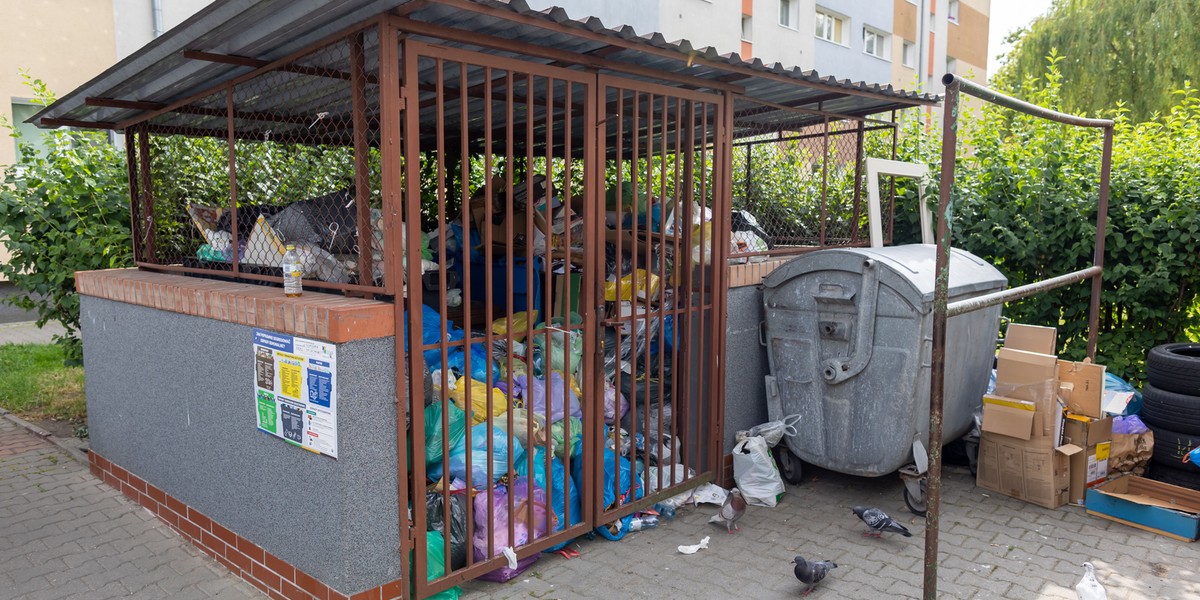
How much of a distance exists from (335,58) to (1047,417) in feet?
14.0

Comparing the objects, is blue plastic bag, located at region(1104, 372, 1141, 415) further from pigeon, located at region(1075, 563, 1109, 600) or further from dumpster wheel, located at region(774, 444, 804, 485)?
pigeon, located at region(1075, 563, 1109, 600)

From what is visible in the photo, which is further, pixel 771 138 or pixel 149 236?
pixel 771 138

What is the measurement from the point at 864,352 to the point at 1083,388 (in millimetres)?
1467

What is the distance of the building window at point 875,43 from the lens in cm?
2222

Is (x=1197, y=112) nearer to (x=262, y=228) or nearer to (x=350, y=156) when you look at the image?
(x=350, y=156)

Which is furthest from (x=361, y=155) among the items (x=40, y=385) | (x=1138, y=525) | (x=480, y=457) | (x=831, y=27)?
(x=831, y=27)

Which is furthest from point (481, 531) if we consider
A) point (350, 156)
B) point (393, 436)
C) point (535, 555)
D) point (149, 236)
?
point (149, 236)

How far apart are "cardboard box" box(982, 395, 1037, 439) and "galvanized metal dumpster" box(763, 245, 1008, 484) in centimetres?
21

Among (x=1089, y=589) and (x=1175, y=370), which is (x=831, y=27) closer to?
(x=1175, y=370)

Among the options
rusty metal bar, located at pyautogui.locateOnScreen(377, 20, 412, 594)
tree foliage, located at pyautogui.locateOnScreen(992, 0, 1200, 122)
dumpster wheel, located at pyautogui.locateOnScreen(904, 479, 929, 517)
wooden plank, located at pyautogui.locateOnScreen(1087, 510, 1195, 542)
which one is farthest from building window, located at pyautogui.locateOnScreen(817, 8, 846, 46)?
rusty metal bar, located at pyautogui.locateOnScreen(377, 20, 412, 594)

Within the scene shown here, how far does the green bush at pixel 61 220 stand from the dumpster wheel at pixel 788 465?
4992 mm

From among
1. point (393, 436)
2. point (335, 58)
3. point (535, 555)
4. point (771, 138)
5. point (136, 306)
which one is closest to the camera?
point (393, 436)

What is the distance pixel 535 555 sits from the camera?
376 cm

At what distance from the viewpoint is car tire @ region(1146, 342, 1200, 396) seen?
14.5 feet
